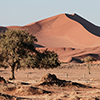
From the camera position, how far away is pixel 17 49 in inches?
1264

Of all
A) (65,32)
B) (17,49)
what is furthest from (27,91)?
(65,32)

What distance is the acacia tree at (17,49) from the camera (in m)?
31.7

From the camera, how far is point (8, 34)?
33.0 meters

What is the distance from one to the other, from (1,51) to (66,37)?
131 metres

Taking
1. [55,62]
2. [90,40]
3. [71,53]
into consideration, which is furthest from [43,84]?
[90,40]

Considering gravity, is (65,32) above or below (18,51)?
above

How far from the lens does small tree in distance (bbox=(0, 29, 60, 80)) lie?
1249 inches

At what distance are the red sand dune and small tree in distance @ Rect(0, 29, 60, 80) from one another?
109 meters

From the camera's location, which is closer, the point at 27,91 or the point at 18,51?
the point at 27,91

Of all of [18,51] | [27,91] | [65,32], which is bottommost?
[27,91]

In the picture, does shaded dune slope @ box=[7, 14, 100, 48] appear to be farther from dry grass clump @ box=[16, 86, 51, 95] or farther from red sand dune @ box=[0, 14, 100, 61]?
dry grass clump @ box=[16, 86, 51, 95]

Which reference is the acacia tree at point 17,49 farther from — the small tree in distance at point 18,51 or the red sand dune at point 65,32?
the red sand dune at point 65,32

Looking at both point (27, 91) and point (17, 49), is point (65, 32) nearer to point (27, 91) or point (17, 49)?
point (17, 49)

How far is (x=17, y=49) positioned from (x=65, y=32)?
136 m
